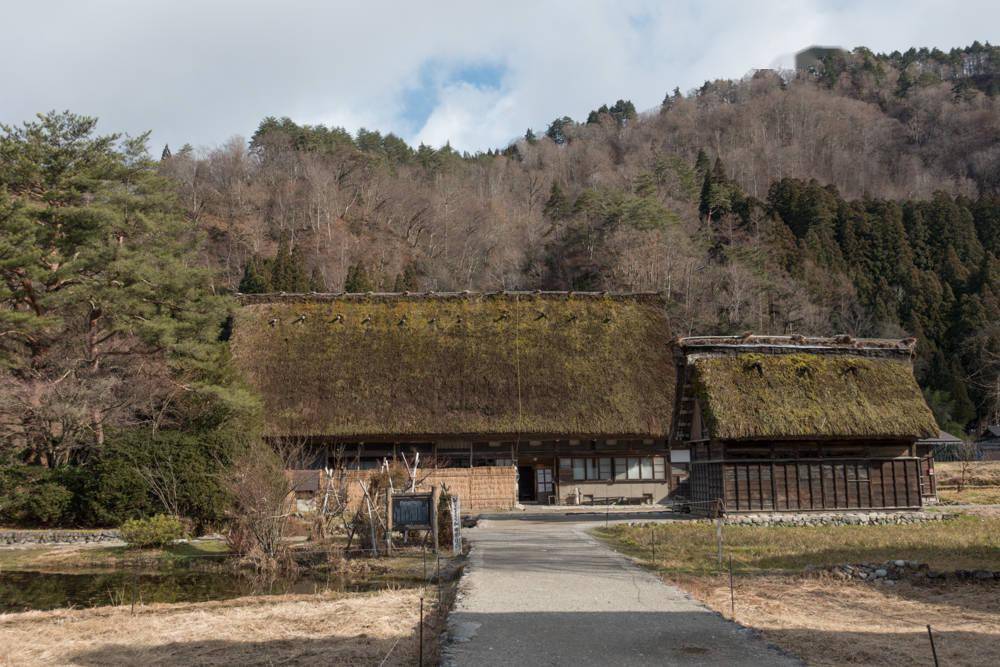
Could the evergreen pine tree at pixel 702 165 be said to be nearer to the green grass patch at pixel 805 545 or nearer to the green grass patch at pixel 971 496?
the green grass patch at pixel 971 496

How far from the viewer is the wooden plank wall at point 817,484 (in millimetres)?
24391

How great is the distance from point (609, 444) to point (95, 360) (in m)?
19.2

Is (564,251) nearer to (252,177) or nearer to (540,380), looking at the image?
(540,380)

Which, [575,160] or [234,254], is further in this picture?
[575,160]

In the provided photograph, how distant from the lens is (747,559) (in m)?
15.4

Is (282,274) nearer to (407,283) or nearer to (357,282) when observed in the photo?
(357,282)

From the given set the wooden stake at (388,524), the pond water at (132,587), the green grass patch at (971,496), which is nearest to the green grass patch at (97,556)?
the pond water at (132,587)

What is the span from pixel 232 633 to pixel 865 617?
7.99 m

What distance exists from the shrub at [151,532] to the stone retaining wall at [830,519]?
14.9m

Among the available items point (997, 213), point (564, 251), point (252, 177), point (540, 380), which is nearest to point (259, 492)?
point (540, 380)

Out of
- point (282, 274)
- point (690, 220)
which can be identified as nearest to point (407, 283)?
point (282, 274)

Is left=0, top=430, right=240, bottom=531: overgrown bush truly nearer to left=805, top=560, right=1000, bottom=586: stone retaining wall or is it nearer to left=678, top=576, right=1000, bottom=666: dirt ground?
left=678, top=576, right=1000, bottom=666: dirt ground

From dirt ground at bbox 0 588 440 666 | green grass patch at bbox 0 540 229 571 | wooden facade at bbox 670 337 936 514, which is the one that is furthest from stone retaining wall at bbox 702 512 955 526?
green grass patch at bbox 0 540 229 571

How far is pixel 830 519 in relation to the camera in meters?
24.0
